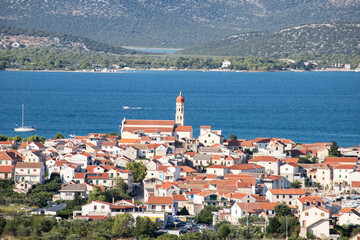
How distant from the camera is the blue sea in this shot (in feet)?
278

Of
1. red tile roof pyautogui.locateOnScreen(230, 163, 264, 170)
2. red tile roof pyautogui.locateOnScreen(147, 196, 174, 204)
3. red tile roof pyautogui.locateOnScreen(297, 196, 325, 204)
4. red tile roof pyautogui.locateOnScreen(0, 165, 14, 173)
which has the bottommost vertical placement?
red tile roof pyautogui.locateOnScreen(147, 196, 174, 204)

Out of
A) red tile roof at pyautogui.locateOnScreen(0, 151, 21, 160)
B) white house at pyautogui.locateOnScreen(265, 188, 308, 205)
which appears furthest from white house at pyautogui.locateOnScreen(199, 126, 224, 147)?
white house at pyautogui.locateOnScreen(265, 188, 308, 205)

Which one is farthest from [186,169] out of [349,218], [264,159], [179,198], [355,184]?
[349,218]

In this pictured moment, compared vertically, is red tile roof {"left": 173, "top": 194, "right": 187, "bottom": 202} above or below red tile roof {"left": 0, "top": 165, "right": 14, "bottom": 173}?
below

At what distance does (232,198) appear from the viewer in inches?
1740

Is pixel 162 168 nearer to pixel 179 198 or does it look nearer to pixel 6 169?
pixel 179 198

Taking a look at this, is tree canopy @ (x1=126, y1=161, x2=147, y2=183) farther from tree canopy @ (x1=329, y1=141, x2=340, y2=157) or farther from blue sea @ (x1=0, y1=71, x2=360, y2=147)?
blue sea @ (x1=0, y1=71, x2=360, y2=147)

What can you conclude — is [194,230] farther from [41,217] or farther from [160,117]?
[160,117]

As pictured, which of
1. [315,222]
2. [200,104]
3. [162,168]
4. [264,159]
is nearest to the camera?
[315,222]

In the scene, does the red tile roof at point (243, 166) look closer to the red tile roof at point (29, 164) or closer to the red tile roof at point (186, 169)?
the red tile roof at point (186, 169)

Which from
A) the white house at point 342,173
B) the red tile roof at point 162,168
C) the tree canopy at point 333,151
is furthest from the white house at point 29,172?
the tree canopy at point 333,151

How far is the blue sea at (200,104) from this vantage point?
3334 inches

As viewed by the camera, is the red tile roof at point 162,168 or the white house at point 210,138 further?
the white house at point 210,138

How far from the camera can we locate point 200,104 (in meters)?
114
